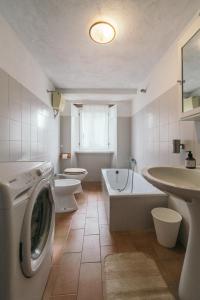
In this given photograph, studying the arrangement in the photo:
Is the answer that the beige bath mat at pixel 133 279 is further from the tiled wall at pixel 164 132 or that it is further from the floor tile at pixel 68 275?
the tiled wall at pixel 164 132

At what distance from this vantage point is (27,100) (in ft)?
6.23

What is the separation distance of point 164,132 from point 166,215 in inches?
39.0

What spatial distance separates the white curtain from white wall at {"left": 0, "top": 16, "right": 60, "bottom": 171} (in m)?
1.61

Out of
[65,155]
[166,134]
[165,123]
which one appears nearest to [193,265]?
[166,134]

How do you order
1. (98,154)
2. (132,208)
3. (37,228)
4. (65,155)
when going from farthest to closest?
(98,154), (65,155), (132,208), (37,228)

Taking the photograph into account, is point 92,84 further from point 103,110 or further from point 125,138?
point 125,138

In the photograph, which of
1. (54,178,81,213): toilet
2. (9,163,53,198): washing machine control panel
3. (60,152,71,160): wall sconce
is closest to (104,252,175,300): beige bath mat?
(9,163,53,198): washing machine control panel

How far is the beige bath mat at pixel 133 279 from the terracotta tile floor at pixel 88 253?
2.2 inches

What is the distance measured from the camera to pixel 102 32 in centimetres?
149

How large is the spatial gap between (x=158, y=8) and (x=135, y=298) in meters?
2.14

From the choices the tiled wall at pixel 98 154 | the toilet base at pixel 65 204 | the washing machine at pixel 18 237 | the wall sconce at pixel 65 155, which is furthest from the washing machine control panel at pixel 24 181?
the tiled wall at pixel 98 154

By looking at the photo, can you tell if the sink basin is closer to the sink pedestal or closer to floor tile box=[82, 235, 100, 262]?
the sink pedestal

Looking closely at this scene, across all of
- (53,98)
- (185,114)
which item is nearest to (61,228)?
(185,114)

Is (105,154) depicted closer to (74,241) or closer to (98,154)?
(98,154)
